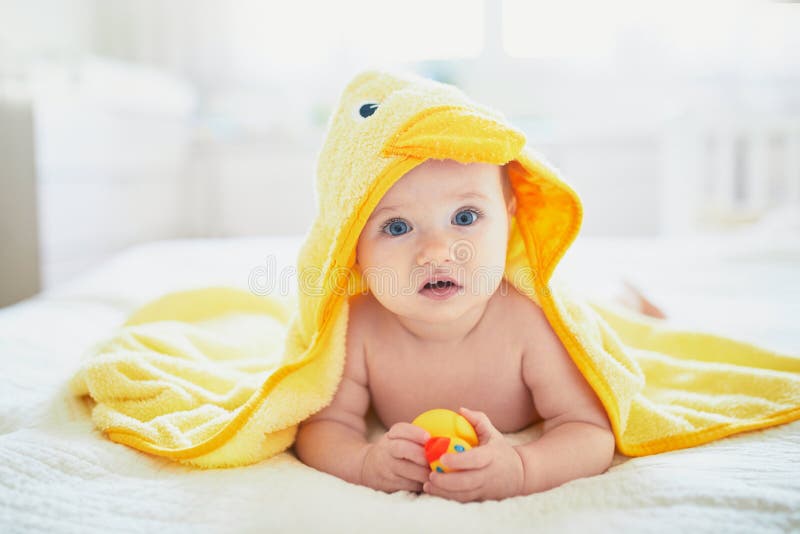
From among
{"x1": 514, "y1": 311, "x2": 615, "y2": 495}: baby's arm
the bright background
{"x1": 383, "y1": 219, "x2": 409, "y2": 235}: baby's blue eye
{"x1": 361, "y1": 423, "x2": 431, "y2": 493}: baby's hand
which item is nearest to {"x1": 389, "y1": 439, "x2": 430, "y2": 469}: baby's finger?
{"x1": 361, "y1": 423, "x2": 431, "y2": 493}: baby's hand

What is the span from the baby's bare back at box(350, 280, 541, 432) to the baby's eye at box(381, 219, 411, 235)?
0.50 feet

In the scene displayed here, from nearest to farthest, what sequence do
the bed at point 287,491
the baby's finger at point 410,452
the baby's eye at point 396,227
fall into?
1. the bed at point 287,491
2. the baby's finger at point 410,452
3. the baby's eye at point 396,227

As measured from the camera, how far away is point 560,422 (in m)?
0.86

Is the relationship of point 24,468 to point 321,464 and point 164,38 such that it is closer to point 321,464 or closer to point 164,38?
point 321,464

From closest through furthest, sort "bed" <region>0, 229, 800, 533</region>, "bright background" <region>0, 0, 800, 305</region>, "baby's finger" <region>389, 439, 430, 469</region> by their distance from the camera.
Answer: "bed" <region>0, 229, 800, 533</region> < "baby's finger" <region>389, 439, 430, 469</region> < "bright background" <region>0, 0, 800, 305</region>

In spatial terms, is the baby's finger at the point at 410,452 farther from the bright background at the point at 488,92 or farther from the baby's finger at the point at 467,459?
the bright background at the point at 488,92

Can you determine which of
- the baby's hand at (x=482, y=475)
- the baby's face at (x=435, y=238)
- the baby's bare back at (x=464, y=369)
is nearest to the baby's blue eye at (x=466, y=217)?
the baby's face at (x=435, y=238)

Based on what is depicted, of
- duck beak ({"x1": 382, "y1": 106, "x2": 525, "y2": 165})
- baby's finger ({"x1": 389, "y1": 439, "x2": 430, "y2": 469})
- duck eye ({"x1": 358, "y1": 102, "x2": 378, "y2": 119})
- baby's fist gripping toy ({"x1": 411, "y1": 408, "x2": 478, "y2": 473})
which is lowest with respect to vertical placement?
baby's finger ({"x1": 389, "y1": 439, "x2": 430, "y2": 469})

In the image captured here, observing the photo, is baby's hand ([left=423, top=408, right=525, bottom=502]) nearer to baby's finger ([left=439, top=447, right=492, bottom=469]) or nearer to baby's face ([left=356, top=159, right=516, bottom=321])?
baby's finger ([left=439, top=447, right=492, bottom=469])

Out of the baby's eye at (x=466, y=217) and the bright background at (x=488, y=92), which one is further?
the bright background at (x=488, y=92)

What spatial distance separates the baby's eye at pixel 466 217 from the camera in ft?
2.77

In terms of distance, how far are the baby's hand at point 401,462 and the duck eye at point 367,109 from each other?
1.24ft

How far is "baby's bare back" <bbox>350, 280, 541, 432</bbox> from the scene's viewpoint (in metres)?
0.91

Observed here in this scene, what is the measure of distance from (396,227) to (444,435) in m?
0.25
